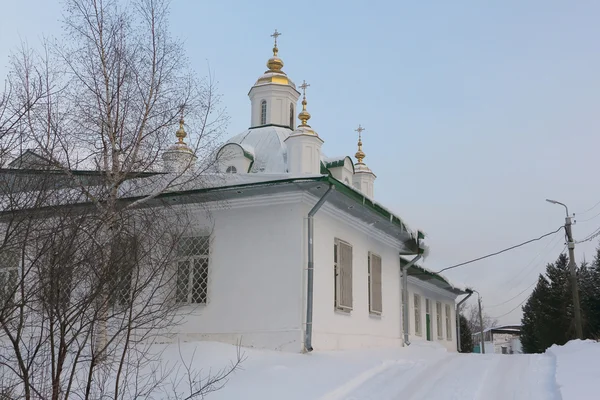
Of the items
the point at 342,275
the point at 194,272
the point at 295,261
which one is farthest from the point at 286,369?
the point at 342,275

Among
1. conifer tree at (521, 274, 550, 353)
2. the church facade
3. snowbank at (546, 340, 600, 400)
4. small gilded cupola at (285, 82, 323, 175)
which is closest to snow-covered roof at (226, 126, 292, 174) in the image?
small gilded cupola at (285, 82, 323, 175)

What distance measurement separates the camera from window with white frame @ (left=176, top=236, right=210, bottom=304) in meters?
10.8

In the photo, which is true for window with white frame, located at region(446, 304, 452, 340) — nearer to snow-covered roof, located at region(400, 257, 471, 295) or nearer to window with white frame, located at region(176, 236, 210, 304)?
snow-covered roof, located at region(400, 257, 471, 295)

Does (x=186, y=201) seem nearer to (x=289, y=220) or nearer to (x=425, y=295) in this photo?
(x=289, y=220)

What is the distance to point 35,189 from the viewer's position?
4863 millimetres

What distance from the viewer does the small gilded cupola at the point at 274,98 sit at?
1920 cm

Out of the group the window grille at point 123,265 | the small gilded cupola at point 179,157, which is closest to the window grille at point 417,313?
the small gilded cupola at point 179,157

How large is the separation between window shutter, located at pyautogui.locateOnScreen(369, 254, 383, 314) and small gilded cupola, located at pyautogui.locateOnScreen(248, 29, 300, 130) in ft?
22.9

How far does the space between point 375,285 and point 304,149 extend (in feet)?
12.1

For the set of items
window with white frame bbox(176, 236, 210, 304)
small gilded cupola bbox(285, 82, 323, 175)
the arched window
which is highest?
the arched window

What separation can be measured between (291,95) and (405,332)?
28.5ft

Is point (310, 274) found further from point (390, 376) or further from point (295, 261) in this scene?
point (390, 376)

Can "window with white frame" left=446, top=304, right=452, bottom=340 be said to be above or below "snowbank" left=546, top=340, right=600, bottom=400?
above

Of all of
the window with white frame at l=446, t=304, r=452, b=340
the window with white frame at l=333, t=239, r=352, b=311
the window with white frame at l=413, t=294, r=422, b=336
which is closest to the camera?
the window with white frame at l=333, t=239, r=352, b=311
